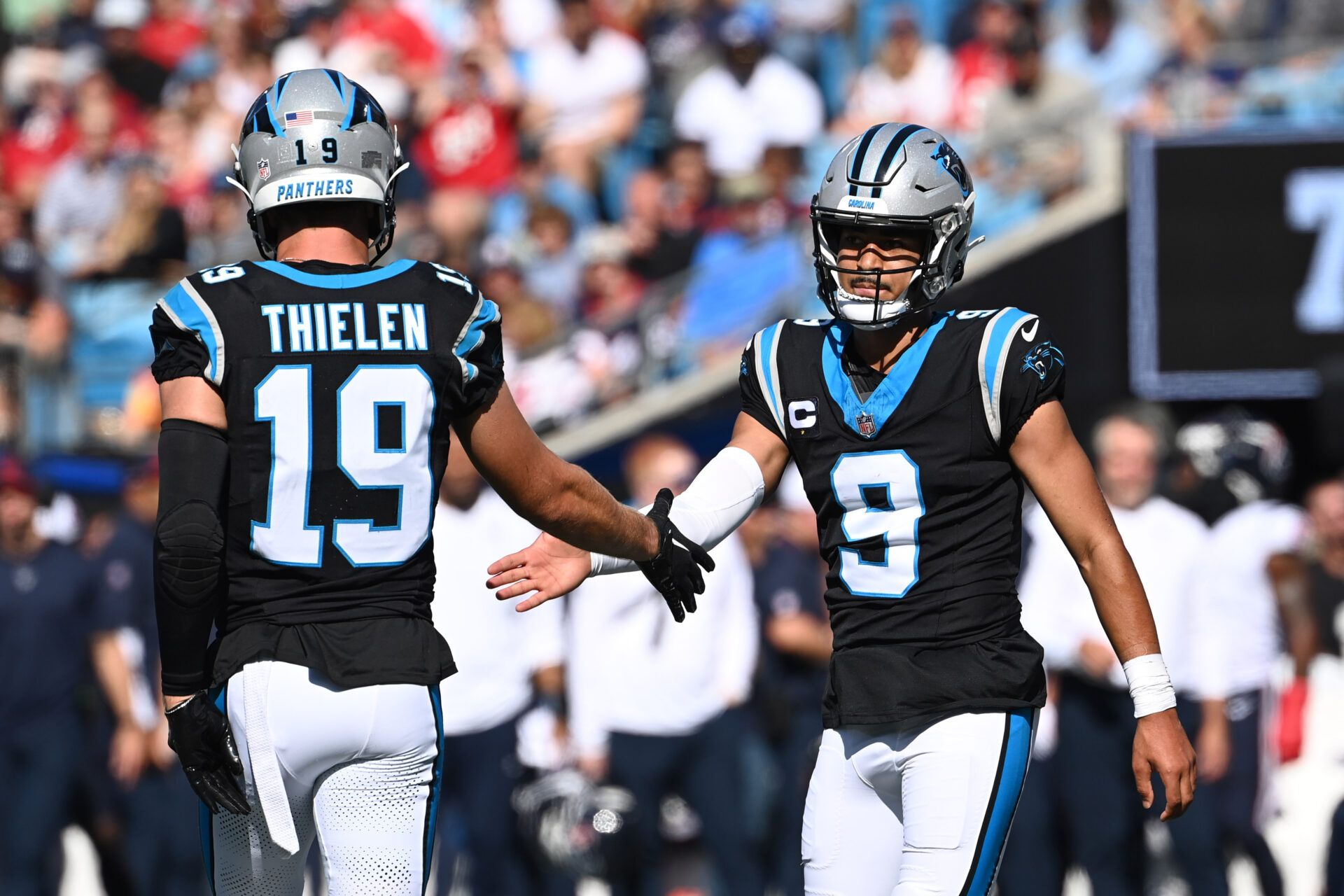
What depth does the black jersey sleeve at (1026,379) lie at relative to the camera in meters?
3.70

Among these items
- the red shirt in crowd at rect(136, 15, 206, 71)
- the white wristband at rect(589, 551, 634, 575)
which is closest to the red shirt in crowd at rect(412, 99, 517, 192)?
the red shirt in crowd at rect(136, 15, 206, 71)

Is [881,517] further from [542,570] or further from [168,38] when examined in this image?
[168,38]

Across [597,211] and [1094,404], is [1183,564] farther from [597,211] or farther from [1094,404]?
[597,211]

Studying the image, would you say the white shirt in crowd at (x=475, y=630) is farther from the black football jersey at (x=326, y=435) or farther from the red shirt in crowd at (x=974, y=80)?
the red shirt in crowd at (x=974, y=80)

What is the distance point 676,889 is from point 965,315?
437 centimetres

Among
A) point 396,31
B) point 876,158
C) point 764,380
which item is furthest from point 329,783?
point 396,31

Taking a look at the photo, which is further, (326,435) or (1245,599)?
(1245,599)

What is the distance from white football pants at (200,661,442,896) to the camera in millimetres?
3393

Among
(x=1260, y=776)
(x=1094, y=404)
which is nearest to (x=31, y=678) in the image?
(x=1260, y=776)

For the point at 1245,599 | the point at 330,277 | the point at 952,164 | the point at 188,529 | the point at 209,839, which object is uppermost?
the point at 952,164

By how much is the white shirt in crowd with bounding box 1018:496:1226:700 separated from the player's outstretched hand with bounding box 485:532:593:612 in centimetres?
308

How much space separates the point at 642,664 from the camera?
6.92 metres

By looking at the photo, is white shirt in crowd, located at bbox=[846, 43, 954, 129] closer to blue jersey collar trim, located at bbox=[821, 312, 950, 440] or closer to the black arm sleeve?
blue jersey collar trim, located at bbox=[821, 312, 950, 440]

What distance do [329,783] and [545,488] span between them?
2.34 ft
